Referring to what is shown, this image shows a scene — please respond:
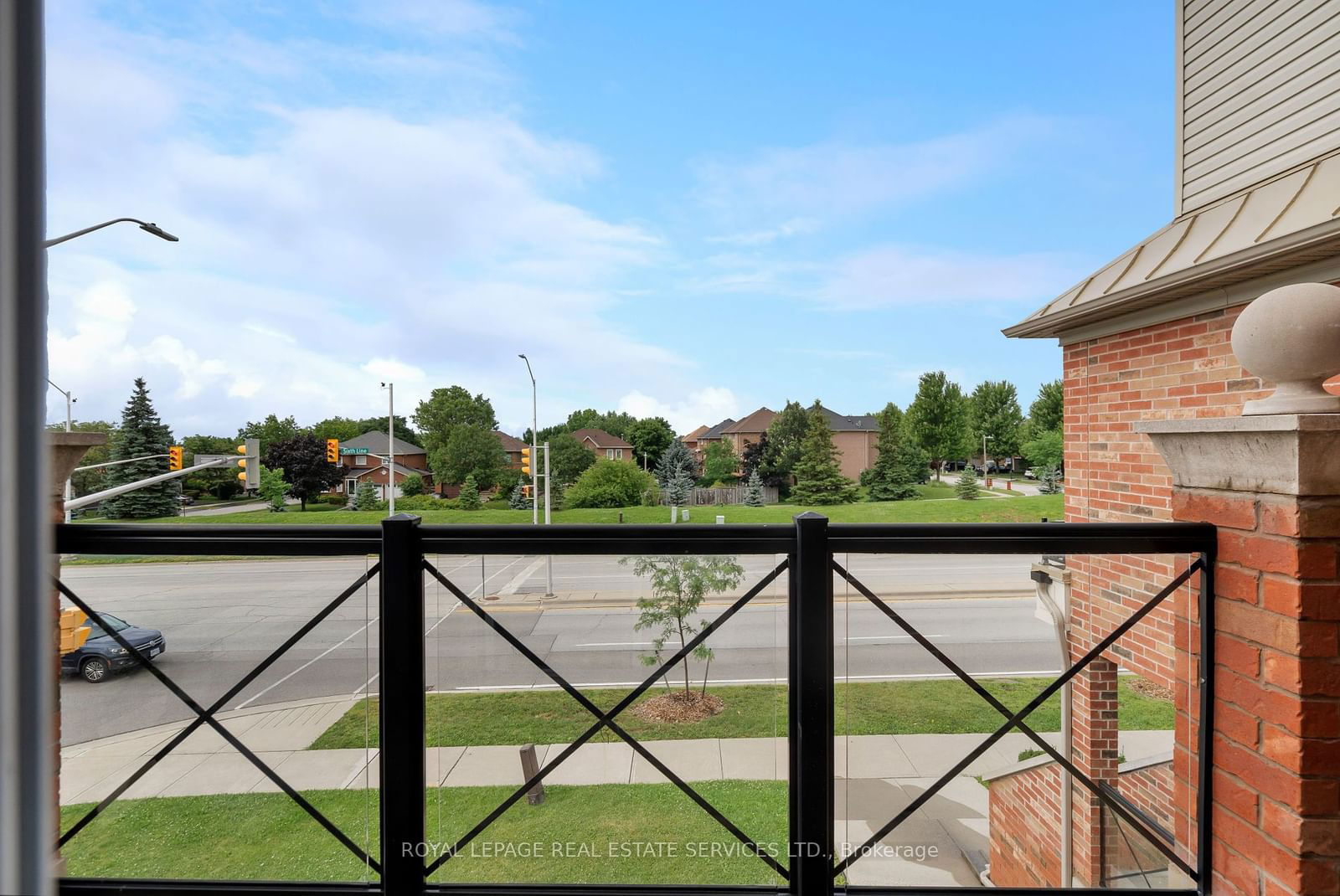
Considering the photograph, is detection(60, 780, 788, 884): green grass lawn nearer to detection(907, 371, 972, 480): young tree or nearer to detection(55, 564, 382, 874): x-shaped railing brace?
detection(55, 564, 382, 874): x-shaped railing brace

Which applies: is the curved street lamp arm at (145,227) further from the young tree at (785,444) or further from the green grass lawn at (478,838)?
the young tree at (785,444)

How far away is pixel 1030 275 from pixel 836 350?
11.7m

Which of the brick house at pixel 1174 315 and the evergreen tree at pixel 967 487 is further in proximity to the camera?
the evergreen tree at pixel 967 487

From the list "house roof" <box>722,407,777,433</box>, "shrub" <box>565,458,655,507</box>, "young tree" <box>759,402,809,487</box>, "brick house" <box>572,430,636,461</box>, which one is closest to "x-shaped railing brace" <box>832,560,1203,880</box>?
"shrub" <box>565,458,655,507</box>

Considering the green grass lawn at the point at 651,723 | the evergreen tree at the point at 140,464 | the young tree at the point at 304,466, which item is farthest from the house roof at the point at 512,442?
the green grass lawn at the point at 651,723

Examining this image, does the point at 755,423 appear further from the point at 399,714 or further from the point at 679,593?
the point at 399,714

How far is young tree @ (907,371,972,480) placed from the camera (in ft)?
88.1

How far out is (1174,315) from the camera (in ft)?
9.93

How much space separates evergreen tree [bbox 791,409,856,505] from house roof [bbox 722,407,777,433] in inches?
408

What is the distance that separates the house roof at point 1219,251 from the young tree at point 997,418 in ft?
84.8

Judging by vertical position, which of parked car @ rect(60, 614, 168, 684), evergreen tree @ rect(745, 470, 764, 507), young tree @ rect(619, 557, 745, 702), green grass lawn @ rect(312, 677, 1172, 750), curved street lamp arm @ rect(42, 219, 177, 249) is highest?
curved street lamp arm @ rect(42, 219, 177, 249)

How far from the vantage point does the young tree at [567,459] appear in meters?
27.9

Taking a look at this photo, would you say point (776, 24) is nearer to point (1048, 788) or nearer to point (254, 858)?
point (1048, 788)

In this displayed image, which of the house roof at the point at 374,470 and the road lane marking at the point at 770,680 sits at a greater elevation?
the road lane marking at the point at 770,680
